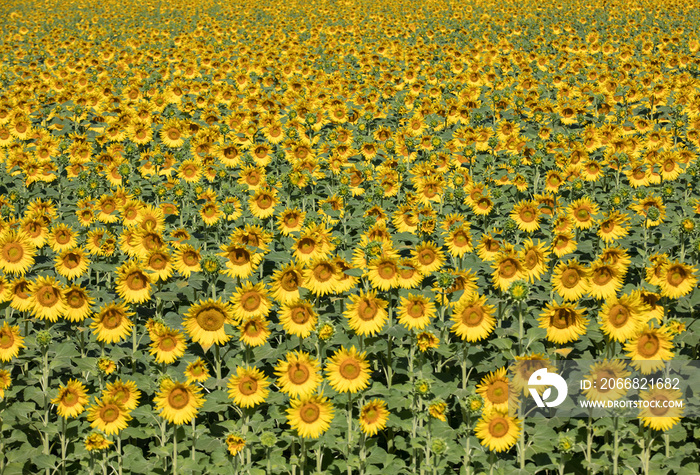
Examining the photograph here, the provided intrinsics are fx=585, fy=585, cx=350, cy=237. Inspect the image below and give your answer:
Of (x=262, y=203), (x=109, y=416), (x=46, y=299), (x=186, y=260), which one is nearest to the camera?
(x=109, y=416)

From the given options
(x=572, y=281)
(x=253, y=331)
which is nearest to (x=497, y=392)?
(x=572, y=281)

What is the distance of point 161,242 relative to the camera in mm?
6535

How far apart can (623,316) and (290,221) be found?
13.0ft

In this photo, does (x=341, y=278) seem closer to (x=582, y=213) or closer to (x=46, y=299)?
(x=46, y=299)

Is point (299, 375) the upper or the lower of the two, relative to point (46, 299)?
lower

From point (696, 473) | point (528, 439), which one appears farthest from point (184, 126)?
point (696, 473)

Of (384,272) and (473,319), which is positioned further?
(384,272)

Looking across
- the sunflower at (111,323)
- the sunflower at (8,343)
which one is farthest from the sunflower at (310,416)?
the sunflower at (8,343)

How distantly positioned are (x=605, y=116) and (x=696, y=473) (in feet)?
26.5

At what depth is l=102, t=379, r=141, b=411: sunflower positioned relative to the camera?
5.27m

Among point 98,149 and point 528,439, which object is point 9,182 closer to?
point 98,149

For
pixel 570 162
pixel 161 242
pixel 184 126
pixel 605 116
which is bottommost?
pixel 161 242

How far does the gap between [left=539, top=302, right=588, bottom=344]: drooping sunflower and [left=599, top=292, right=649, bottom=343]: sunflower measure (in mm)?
194

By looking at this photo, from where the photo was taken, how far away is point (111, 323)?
18.5 ft
